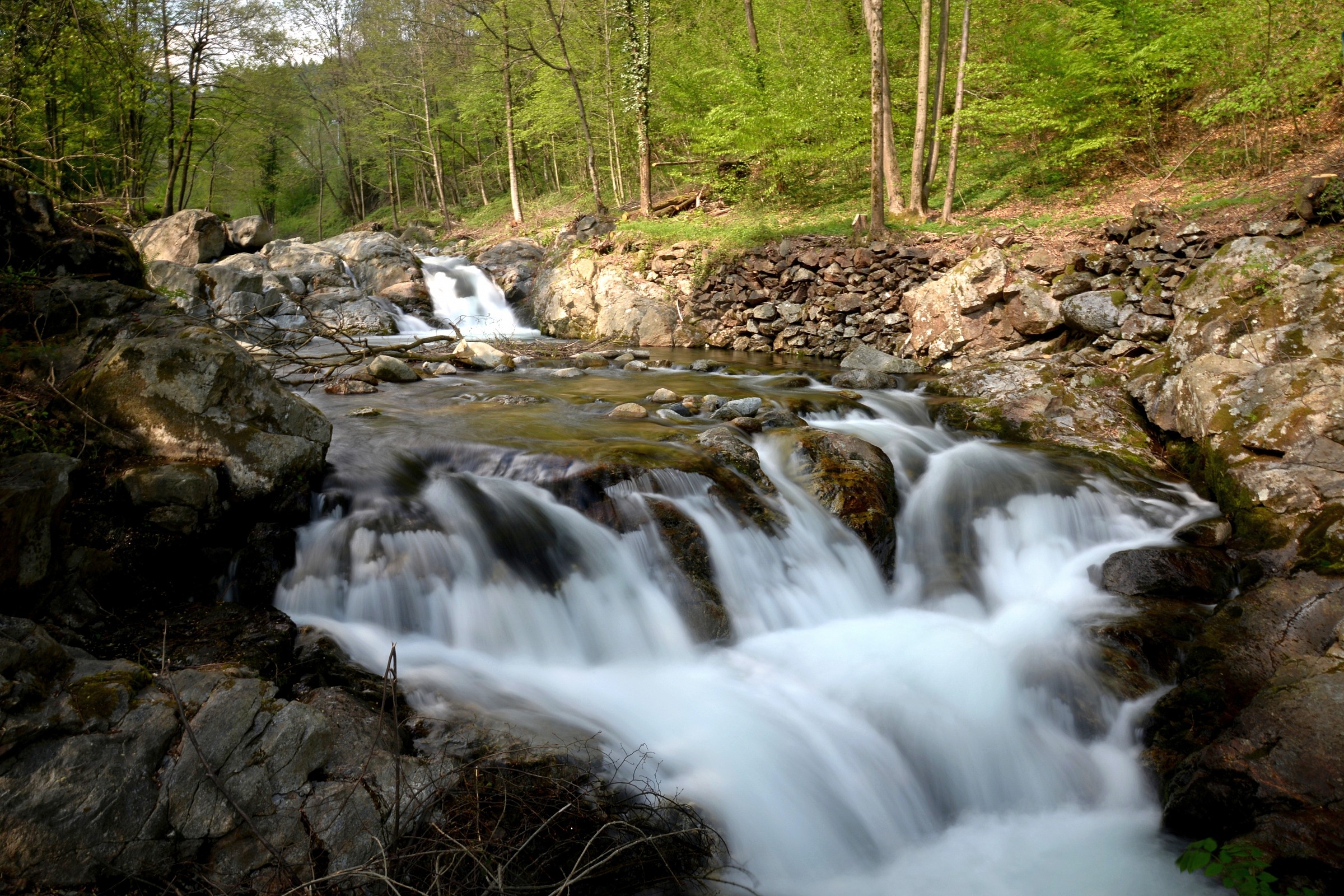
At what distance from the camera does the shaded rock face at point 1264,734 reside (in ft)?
11.1

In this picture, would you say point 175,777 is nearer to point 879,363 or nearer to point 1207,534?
point 1207,534

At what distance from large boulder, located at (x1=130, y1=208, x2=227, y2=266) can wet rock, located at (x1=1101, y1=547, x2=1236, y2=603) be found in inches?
807

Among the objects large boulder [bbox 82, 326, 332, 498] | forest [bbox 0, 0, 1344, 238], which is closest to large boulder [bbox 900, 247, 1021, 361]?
forest [bbox 0, 0, 1344, 238]

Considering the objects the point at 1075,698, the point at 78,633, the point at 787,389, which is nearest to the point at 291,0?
the point at 787,389

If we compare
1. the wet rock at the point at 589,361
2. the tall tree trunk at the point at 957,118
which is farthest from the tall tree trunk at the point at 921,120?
the wet rock at the point at 589,361

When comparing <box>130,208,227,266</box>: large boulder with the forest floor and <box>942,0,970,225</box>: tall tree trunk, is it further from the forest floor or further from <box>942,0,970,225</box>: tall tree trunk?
<box>942,0,970,225</box>: tall tree trunk

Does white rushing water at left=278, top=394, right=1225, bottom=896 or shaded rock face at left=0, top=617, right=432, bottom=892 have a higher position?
shaded rock face at left=0, top=617, right=432, bottom=892

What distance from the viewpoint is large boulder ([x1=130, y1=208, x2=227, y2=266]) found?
60.2 feet

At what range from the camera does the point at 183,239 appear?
60.2 ft

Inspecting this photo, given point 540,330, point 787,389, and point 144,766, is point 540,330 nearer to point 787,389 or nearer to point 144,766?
point 787,389

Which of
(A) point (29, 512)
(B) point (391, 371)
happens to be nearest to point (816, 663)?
(A) point (29, 512)

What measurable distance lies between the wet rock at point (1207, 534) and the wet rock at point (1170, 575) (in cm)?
30

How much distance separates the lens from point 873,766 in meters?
4.39

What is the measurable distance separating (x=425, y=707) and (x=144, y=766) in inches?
55.6
